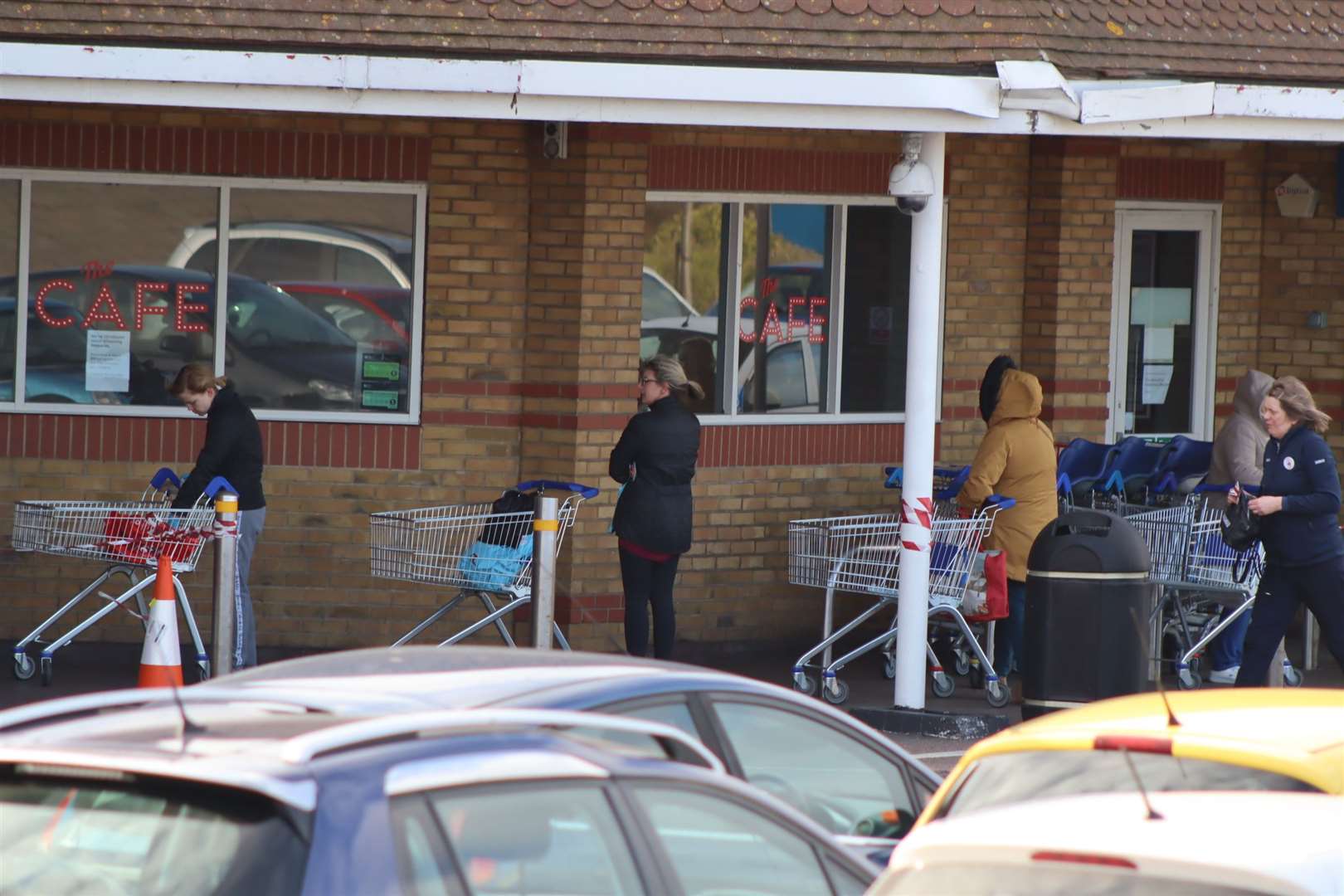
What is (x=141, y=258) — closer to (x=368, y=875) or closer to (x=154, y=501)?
(x=154, y=501)

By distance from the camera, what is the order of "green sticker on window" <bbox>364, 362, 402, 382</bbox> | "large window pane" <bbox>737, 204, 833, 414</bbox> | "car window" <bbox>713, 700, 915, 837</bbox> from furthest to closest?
"large window pane" <bbox>737, 204, 833, 414</bbox> < "green sticker on window" <bbox>364, 362, 402, 382</bbox> < "car window" <bbox>713, 700, 915, 837</bbox>

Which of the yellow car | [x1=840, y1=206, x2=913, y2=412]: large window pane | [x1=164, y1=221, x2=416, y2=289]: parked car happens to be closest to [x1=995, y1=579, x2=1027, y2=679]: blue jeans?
[x1=840, y1=206, x2=913, y2=412]: large window pane

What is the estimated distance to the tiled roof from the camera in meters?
9.01

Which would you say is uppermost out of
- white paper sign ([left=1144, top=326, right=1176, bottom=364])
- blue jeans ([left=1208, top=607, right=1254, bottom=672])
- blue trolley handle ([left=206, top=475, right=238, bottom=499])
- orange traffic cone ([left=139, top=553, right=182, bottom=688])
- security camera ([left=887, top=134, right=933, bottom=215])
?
security camera ([left=887, top=134, right=933, bottom=215])

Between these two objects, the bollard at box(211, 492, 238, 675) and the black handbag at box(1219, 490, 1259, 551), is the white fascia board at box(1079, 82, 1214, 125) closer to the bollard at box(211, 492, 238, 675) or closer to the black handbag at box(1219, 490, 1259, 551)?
the black handbag at box(1219, 490, 1259, 551)

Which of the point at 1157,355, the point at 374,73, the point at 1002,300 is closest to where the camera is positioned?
the point at 374,73

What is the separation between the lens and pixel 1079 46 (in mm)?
9836

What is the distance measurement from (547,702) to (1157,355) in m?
9.79

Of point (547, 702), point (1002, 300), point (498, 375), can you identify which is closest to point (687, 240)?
point (498, 375)

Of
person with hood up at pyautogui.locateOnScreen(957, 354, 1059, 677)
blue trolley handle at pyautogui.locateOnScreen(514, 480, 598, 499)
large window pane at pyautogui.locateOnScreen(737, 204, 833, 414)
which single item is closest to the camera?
blue trolley handle at pyautogui.locateOnScreen(514, 480, 598, 499)

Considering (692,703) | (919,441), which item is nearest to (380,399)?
(919,441)

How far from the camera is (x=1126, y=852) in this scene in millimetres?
3262

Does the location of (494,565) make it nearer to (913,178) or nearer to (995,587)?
(995,587)

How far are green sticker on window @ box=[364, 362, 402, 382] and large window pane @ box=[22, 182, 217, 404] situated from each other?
917 mm
